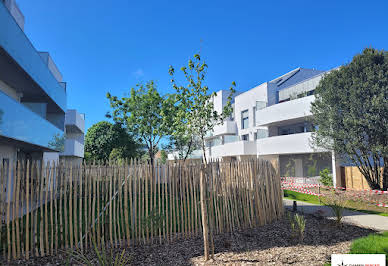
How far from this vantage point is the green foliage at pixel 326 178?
660 inches

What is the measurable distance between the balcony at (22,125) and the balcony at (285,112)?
16065 mm

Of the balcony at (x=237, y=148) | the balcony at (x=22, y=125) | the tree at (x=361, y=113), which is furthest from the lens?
the balcony at (x=237, y=148)

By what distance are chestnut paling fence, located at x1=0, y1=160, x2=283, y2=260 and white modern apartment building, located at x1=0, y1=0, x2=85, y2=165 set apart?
2.61 feet

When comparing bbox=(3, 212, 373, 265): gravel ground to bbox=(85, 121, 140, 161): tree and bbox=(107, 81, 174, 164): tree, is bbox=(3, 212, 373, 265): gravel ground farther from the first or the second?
bbox=(85, 121, 140, 161): tree

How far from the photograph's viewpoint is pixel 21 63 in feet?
29.5

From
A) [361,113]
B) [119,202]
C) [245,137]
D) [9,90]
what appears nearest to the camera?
[119,202]

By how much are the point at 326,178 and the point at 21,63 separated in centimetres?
1771

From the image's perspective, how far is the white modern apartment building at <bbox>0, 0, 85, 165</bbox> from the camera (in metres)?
7.93

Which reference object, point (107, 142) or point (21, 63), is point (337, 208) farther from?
point (107, 142)

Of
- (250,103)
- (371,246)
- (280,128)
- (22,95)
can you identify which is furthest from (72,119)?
(371,246)

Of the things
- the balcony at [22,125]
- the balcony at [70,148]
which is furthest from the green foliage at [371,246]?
the balcony at [70,148]

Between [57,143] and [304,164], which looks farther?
[304,164]

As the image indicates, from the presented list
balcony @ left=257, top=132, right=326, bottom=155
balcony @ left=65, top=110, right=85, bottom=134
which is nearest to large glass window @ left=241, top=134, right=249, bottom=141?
balcony @ left=257, top=132, right=326, bottom=155

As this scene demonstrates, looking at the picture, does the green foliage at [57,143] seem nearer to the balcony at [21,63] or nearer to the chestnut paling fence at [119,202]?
the balcony at [21,63]
